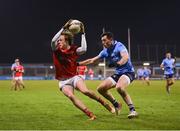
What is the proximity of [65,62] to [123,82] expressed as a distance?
6.00 feet

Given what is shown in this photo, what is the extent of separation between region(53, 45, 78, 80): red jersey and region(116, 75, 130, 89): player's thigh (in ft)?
4.72

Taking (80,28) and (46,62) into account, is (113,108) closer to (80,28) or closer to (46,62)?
(80,28)

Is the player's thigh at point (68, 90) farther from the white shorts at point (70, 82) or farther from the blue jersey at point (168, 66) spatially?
the blue jersey at point (168, 66)

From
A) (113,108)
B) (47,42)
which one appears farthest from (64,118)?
(47,42)

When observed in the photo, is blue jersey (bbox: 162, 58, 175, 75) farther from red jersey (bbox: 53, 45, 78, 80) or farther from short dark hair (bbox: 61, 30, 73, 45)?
short dark hair (bbox: 61, 30, 73, 45)

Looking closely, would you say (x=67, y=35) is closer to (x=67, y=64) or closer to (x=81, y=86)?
(x=67, y=64)

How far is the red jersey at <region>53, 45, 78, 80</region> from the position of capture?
10848mm

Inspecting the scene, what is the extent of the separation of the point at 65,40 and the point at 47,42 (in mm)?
75598

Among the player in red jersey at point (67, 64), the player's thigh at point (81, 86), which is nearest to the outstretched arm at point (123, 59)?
the player in red jersey at point (67, 64)

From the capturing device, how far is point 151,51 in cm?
8244

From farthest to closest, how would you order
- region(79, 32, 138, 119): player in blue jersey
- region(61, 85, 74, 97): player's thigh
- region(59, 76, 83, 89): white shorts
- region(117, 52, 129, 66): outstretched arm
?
region(79, 32, 138, 119): player in blue jersey
region(117, 52, 129, 66): outstretched arm
region(59, 76, 83, 89): white shorts
region(61, 85, 74, 97): player's thigh

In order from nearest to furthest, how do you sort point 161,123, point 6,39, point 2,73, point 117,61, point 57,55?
point 161,123 < point 57,55 < point 117,61 < point 2,73 < point 6,39

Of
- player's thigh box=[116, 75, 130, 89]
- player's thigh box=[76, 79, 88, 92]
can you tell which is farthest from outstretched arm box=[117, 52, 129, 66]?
player's thigh box=[76, 79, 88, 92]

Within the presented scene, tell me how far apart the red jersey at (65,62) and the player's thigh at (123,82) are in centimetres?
144
